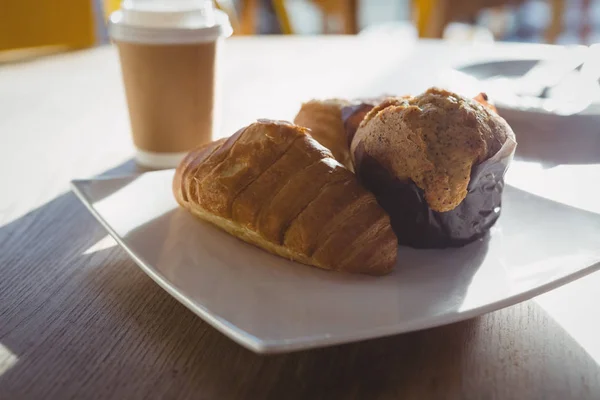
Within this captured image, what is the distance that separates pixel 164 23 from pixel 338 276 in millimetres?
582

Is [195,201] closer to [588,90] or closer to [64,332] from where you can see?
[64,332]

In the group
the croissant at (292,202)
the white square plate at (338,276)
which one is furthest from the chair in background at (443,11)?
the croissant at (292,202)

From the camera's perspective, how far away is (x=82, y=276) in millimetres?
692

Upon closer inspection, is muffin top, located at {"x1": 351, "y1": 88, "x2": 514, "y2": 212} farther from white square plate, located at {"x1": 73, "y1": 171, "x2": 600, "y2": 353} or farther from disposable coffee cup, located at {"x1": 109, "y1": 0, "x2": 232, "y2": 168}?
disposable coffee cup, located at {"x1": 109, "y1": 0, "x2": 232, "y2": 168}

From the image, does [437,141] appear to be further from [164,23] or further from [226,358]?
[164,23]

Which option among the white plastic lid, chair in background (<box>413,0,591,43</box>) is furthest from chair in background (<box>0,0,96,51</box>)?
chair in background (<box>413,0,591,43</box>)

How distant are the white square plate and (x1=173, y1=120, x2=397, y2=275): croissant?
0.02 m

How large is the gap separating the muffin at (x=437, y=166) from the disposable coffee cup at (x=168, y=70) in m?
0.43

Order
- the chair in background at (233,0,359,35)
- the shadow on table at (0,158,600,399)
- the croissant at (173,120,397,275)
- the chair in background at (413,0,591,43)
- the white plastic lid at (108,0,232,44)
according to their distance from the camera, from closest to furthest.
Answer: the shadow on table at (0,158,600,399), the croissant at (173,120,397,275), the white plastic lid at (108,0,232,44), the chair in background at (413,0,591,43), the chair in background at (233,0,359,35)

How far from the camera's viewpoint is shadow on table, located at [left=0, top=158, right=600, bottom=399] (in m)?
0.50

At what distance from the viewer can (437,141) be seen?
664 mm

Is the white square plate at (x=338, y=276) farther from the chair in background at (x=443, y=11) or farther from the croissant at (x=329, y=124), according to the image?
the chair in background at (x=443, y=11)

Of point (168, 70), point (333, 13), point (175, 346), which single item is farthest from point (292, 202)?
point (333, 13)

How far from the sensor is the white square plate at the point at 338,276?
520 millimetres
